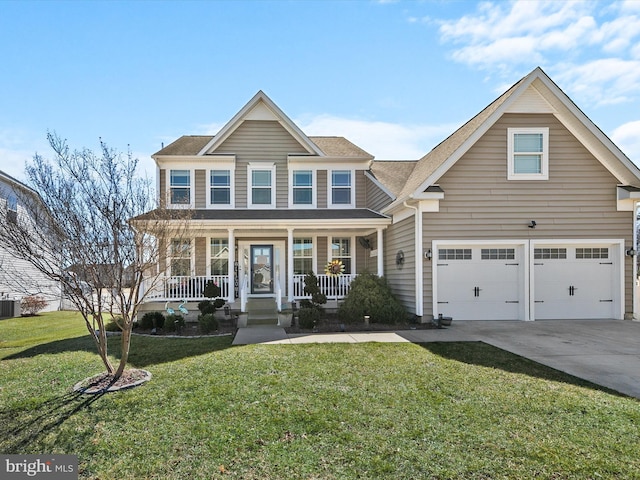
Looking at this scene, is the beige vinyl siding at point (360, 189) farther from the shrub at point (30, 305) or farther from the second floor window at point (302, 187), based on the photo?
the shrub at point (30, 305)

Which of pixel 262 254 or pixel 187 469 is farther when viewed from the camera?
pixel 262 254

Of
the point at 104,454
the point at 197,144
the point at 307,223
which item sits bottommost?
the point at 104,454

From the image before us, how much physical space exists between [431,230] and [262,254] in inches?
262

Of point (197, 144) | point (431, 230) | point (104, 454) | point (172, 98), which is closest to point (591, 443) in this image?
point (104, 454)

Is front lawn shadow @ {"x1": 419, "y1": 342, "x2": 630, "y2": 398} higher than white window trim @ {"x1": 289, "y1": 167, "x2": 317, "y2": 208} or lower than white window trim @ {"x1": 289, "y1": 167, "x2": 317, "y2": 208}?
lower

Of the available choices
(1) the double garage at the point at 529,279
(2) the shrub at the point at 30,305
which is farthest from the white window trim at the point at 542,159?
(2) the shrub at the point at 30,305

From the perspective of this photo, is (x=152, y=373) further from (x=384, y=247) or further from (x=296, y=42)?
(x=384, y=247)

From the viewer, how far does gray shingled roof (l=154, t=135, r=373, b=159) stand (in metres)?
16.3

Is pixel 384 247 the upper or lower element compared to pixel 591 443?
upper

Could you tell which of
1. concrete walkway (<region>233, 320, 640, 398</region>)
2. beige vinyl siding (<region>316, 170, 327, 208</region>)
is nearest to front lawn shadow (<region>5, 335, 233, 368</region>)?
concrete walkway (<region>233, 320, 640, 398</region>)

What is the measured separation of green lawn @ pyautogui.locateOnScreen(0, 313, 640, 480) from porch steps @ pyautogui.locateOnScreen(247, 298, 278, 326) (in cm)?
511

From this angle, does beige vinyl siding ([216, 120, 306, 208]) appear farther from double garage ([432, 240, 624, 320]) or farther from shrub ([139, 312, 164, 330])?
double garage ([432, 240, 624, 320])

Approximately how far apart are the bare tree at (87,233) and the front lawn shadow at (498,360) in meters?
5.72

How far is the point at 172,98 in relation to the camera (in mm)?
12727
